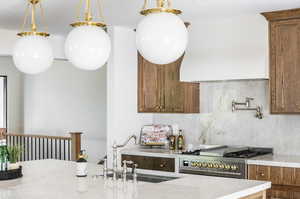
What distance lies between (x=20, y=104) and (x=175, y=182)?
7.22 m

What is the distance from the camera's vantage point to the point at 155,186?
10.5ft

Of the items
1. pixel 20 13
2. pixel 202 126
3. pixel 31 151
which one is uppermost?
pixel 20 13

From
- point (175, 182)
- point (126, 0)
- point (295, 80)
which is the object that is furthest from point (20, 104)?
point (175, 182)

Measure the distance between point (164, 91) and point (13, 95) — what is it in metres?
4.80

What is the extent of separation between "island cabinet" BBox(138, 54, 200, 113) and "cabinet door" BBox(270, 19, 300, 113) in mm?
1158

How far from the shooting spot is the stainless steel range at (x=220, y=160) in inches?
200

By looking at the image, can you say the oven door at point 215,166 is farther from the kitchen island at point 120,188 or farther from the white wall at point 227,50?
the kitchen island at point 120,188

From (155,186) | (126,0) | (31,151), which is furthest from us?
(31,151)

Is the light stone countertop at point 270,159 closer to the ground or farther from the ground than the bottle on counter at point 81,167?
closer to the ground

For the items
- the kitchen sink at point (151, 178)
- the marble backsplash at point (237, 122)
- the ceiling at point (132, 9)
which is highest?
the ceiling at point (132, 9)

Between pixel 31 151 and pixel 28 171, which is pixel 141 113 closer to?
pixel 28 171

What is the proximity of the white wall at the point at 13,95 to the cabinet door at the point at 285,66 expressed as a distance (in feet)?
20.2

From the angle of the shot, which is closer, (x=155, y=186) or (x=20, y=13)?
(x=155, y=186)

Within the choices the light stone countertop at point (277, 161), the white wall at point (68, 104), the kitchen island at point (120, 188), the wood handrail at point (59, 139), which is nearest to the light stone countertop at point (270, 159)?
the light stone countertop at point (277, 161)
